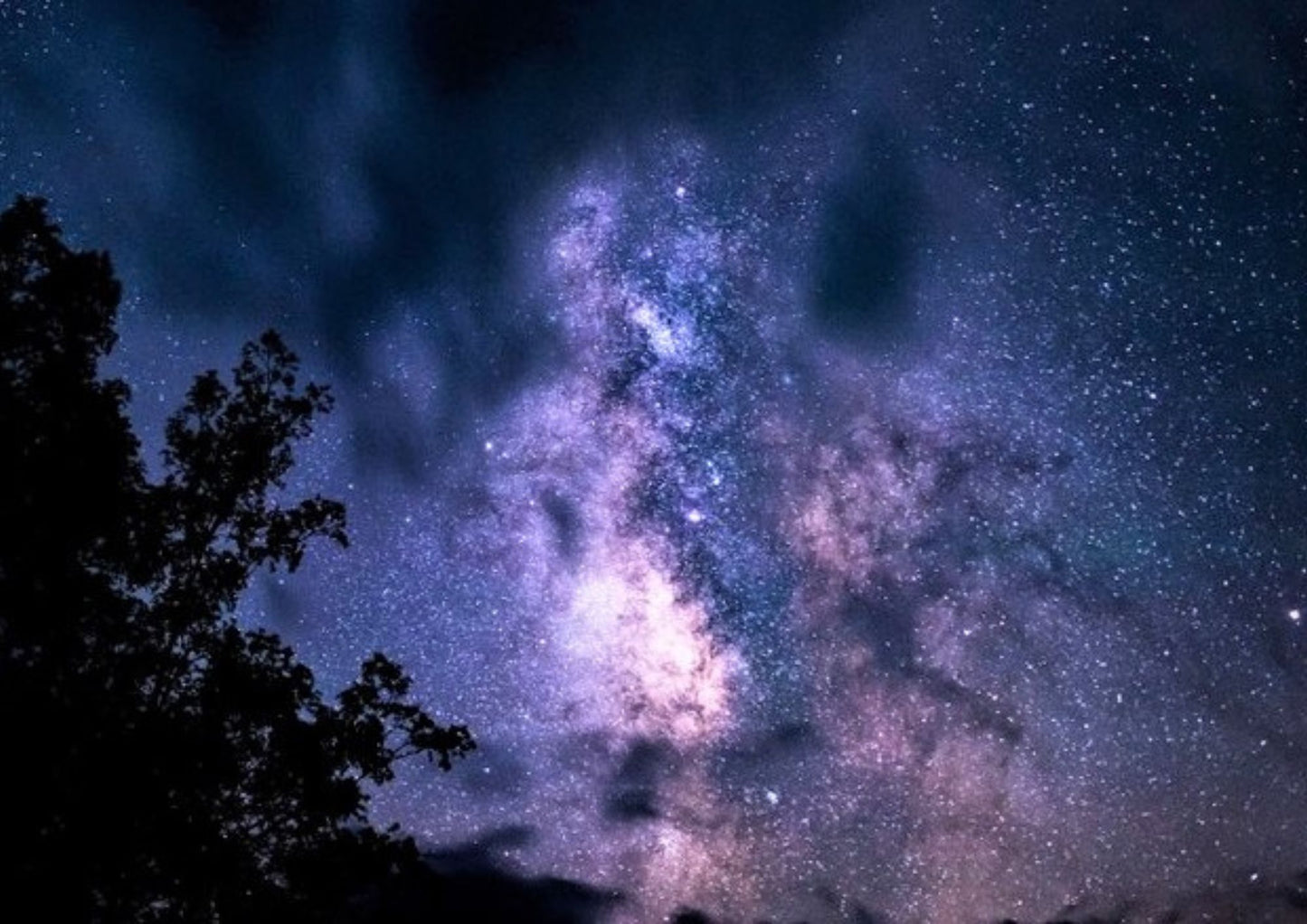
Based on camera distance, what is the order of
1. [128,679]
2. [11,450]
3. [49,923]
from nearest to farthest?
[49,923], [11,450], [128,679]

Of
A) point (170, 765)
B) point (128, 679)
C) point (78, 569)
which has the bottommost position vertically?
point (170, 765)

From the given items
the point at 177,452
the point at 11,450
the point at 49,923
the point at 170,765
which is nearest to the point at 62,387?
the point at 11,450

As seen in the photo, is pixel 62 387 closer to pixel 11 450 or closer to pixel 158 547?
pixel 11 450

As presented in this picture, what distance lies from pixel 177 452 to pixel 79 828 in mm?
4976

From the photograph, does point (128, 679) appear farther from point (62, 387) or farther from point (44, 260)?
point (44, 260)

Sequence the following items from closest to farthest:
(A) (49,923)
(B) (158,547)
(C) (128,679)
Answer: (A) (49,923)
(C) (128,679)
(B) (158,547)

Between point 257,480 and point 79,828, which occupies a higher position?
point 257,480

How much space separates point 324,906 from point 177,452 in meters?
6.28

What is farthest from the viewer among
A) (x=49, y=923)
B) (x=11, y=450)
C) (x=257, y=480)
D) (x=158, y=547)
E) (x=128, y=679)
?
(x=257, y=480)

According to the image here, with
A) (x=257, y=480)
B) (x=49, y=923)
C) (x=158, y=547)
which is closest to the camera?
(x=49, y=923)

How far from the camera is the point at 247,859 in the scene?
1320cm

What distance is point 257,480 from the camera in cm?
1489

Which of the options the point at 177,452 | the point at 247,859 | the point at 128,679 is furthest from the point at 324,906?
the point at 177,452

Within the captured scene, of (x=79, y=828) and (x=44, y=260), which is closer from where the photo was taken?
(x=79, y=828)
